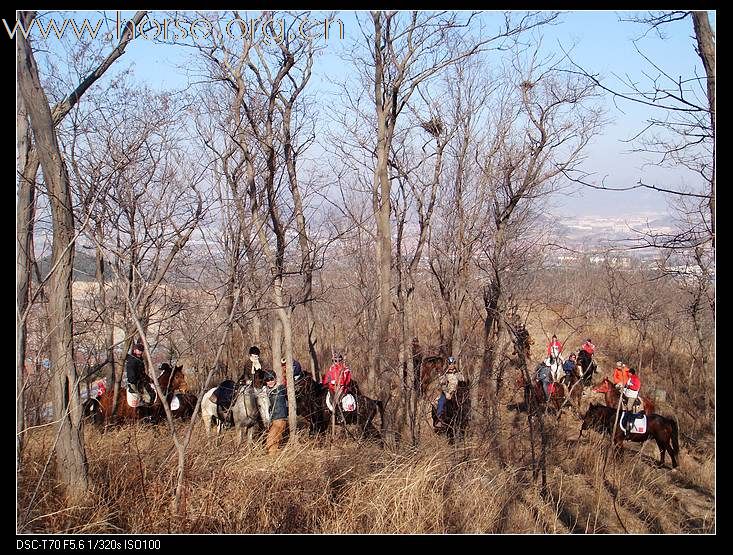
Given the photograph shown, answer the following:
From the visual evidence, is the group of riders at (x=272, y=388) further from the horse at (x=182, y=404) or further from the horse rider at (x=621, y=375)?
the horse rider at (x=621, y=375)

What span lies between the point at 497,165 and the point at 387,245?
6.49m

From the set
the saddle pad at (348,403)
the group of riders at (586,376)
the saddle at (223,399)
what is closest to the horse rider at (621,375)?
the group of riders at (586,376)

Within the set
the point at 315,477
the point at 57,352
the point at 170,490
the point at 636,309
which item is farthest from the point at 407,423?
the point at 636,309

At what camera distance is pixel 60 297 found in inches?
208

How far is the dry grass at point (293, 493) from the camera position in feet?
17.0

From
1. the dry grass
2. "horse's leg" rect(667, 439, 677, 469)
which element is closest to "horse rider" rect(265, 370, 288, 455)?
the dry grass

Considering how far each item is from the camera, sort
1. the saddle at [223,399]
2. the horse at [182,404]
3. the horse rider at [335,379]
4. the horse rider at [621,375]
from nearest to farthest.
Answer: the saddle at [223,399], the horse rider at [335,379], the horse at [182,404], the horse rider at [621,375]

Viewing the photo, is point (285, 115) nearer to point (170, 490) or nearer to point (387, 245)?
point (387, 245)

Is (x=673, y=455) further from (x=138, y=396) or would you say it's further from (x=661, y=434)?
(x=138, y=396)

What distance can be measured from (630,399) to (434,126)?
8028 millimetres

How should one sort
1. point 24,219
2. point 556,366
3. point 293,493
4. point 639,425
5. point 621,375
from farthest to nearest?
point 556,366
point 621,375
point 639,425
point 24,219
point 293,493

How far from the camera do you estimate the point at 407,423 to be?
32.0ft

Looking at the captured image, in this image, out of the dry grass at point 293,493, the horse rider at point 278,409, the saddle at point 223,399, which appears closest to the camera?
the dry grass at point 293,493

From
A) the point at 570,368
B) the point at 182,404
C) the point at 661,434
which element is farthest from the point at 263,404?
the point at 570,368
